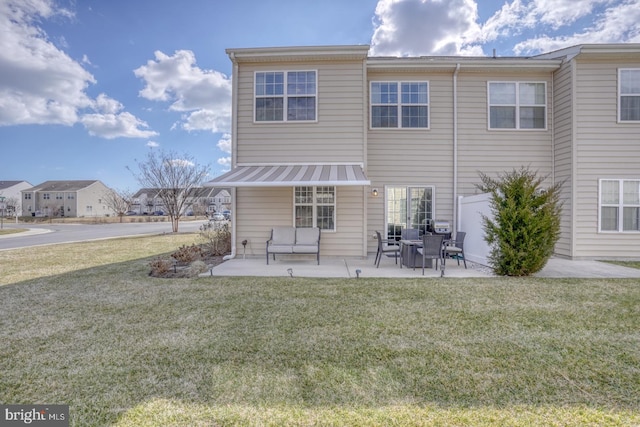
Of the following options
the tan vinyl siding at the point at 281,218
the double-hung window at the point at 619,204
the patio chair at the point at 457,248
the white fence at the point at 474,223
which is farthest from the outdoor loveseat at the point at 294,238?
the double-hung window at the point at 619,204

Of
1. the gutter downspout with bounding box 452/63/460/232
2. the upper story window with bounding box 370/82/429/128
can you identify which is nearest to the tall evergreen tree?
the gutter downspout with bounding box 452/63/460/232

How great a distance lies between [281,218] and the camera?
11484 mm

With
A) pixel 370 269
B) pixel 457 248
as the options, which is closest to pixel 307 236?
pixel 370 269

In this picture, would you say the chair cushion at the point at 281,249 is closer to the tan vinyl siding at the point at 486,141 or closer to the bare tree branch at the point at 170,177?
the tan vinyl siding at the point at 486,141

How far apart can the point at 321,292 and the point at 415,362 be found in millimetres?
3362

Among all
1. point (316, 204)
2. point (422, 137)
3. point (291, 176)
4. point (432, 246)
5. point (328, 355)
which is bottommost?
point (328, 355)

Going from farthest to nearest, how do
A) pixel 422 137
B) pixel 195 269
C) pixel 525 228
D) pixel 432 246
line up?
pixel 422 137, pixel 195 269, pixel 432 246, pixel 525 228

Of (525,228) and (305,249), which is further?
(305,249)

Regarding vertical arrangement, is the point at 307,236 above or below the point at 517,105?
below

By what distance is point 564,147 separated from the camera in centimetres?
1155

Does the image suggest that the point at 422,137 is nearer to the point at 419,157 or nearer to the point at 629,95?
the point at 419,157

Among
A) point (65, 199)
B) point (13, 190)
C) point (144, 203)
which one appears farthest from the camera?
point (144, 203)

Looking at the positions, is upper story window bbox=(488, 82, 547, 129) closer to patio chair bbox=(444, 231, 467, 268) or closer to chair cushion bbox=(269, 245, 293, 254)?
patio chair bbox=(444, 231, 467, 268)

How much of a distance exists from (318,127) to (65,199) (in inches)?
3071
